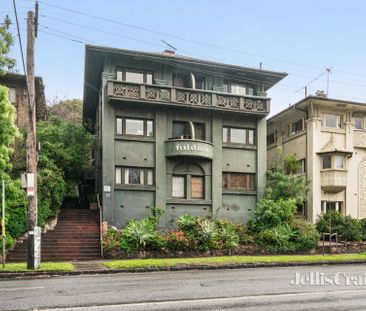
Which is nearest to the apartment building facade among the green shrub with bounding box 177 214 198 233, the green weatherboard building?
the green weatherboard building

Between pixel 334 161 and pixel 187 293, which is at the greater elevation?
pixel 334 161

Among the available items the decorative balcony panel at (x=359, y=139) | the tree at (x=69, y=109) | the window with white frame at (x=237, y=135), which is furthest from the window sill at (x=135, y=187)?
the tree at (x=69, y=109)

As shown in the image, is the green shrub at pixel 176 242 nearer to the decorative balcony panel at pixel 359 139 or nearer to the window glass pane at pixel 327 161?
the window glass pane at pixel 327 161

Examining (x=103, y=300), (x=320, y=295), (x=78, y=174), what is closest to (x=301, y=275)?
(x=320, y=295)

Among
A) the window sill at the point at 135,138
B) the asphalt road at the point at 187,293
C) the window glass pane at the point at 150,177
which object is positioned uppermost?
the window sill at the point at 135,138

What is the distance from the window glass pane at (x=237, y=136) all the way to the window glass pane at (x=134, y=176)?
6579 millimetres

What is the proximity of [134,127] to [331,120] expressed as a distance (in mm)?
14578

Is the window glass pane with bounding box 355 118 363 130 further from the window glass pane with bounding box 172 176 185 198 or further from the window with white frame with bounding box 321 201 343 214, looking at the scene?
the window glass pane with bounding box 172 176 185 198

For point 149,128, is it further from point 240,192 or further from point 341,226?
point 341,226

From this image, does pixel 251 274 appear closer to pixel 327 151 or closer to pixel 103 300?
pixel 103 300

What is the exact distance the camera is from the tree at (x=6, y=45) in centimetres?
1997

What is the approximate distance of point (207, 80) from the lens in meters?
29.7

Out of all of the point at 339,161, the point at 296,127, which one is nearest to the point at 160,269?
the point at 339,161

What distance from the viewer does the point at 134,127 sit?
2772 cm
